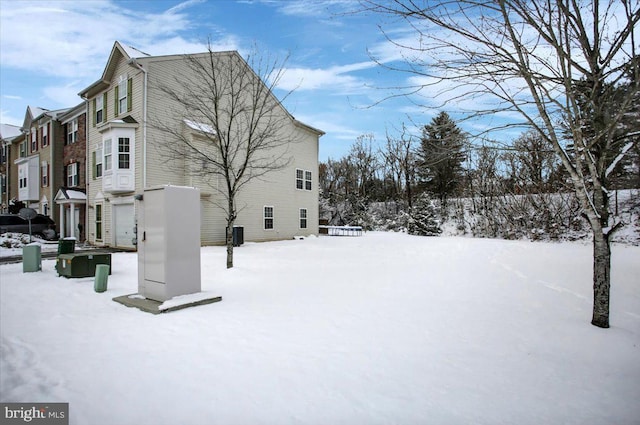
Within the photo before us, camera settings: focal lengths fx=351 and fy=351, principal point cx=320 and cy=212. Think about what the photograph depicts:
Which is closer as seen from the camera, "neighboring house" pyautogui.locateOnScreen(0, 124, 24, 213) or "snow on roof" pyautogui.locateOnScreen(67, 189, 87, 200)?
"snow on roof" pyautogui.locateOnScreen(67, 189, 87, 200)

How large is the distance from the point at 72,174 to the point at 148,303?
1951 cm

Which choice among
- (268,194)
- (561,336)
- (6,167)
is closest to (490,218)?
(268,194)

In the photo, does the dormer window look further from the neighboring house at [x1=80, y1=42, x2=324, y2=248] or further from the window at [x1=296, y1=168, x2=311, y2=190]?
the window at [x1=296, y1=168, x2=311, y2=190]

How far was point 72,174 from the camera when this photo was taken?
21.0 metres

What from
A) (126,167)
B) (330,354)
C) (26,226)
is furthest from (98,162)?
(330,354)

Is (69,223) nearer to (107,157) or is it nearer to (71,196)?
(71,196)

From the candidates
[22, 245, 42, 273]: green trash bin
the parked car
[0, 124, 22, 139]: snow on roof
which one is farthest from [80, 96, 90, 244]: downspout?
[0, 124, 22, 139]: snow on roof

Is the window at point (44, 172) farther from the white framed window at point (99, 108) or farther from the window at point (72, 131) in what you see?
the white framed window at point (99, 108)

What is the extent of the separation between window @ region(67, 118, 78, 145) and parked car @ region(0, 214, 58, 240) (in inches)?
194

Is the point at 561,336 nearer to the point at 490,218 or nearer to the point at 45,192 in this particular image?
the point at 490,218

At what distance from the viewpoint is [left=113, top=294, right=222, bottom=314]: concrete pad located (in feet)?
18.4

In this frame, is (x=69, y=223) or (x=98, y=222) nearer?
(x=98, y=222)

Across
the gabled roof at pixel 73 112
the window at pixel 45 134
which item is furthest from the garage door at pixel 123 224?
the window at pixel 45 134

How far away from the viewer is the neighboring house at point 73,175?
62.1 ft
